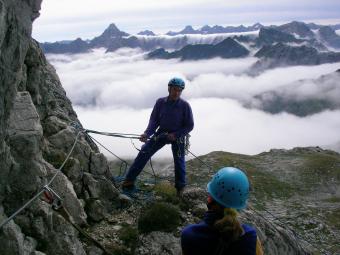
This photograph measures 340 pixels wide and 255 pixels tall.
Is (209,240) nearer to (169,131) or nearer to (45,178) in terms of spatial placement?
(45,178)

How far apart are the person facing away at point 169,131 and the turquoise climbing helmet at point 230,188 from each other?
910 cm

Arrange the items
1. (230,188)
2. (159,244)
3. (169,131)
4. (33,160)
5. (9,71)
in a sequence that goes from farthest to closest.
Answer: (169,131) → (159,244) → (33,160) → (9,71) → (230,188)

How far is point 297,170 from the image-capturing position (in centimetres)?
11762

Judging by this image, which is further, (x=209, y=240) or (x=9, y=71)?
(x=9, y=71)

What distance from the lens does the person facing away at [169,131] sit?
1686cm

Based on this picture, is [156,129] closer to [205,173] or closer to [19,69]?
[19,69]

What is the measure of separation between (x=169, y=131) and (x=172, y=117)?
1.93 feet

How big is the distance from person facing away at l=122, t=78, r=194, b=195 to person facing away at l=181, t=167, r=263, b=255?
362 inches

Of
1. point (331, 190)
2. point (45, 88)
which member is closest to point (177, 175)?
point (45, 88)

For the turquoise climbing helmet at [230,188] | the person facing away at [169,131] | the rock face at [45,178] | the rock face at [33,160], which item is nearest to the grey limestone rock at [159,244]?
the rock face at [45,178]

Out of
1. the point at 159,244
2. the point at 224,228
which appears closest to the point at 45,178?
the point at 159,244

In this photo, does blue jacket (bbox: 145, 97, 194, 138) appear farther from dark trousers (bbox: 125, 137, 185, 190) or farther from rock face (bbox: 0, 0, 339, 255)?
rock face (bbox: 0, 0, 339, 255)

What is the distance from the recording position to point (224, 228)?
6.62 m

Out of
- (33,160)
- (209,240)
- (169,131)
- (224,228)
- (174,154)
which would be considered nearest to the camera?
(224,228)
